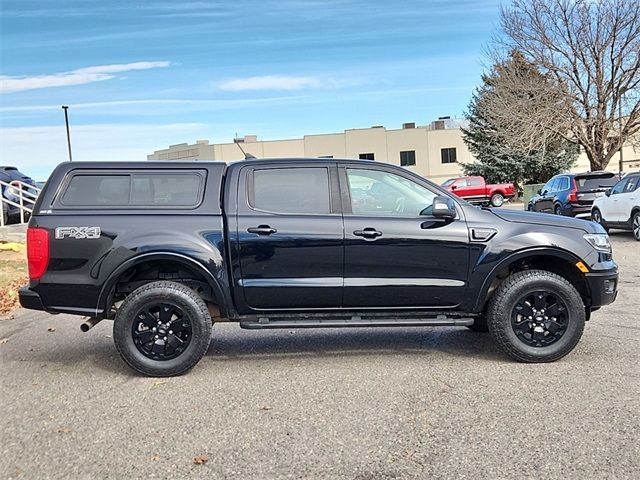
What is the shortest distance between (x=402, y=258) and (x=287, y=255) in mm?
996

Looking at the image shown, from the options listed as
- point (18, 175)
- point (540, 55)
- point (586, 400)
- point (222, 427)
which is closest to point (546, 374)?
point (586, 400)

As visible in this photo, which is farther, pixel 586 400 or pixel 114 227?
pixel 114 227

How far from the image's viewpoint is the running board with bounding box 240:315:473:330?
5266 mm

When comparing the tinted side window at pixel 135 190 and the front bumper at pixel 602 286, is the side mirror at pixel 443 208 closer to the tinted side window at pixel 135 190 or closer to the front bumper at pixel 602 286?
the front bumper at pixel 602 286

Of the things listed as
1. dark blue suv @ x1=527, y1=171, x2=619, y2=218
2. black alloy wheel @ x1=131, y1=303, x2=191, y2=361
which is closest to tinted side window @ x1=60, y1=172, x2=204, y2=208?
black alloy wheel @ x1=131, y1=303, x2=191, y2=361

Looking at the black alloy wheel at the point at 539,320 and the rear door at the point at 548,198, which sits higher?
the rear door at the point at 548,198

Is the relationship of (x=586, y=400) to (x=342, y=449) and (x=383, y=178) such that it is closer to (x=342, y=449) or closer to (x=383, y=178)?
(x=342, y=449)

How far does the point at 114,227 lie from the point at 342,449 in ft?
8.95

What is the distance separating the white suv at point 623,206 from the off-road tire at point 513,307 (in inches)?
387

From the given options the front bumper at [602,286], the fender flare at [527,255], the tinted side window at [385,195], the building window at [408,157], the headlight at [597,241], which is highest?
the building window at [408,157]

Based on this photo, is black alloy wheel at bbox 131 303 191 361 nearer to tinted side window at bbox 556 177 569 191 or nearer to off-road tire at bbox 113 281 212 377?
off-road tire at bbox 113 281 212 377

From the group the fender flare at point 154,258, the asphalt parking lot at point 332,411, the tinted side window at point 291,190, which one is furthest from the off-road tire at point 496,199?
the fender flare at point 154,258

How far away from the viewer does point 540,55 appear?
2819 centimetres

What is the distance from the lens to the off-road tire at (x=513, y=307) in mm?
5238
